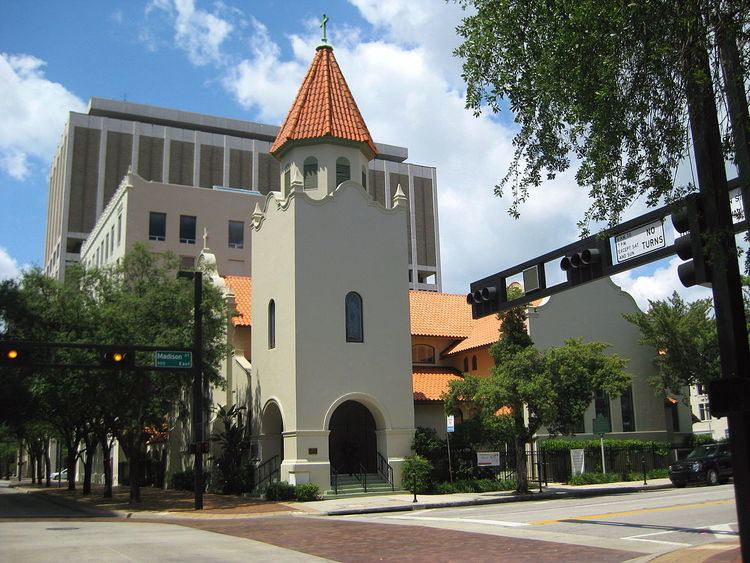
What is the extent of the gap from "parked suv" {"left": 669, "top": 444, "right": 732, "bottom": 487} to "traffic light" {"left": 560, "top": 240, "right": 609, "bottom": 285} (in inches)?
712

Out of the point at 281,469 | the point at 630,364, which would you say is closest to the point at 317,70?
the point at 281,469

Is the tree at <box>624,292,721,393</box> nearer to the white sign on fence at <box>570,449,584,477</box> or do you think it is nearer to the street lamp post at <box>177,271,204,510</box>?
the white sign on fence at <box>570,449,584,477</box>

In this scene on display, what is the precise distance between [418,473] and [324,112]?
15462mm

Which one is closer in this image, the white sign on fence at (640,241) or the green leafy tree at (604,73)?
the green leafy tree at (604,73)

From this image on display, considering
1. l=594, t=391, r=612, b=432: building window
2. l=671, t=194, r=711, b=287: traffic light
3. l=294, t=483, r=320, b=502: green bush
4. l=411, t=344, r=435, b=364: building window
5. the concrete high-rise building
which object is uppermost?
the concrete high-rise building

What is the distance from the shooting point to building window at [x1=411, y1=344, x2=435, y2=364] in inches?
1535

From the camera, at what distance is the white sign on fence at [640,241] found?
12.5 metres

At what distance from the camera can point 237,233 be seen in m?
65.8

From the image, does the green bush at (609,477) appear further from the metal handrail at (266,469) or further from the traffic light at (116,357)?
the traffic light at (116,357)

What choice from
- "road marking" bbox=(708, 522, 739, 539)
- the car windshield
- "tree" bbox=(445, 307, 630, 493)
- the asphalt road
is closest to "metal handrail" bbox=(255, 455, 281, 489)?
"tree" bbox=(445, 307, 630, 493)

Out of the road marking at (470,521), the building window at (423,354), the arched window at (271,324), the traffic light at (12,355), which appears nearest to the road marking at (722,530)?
the road marking at (470,521)

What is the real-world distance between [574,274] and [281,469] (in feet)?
57.2

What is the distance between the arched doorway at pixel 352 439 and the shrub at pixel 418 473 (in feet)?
7.74

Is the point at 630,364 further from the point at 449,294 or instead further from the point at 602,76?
the point at 602,76
